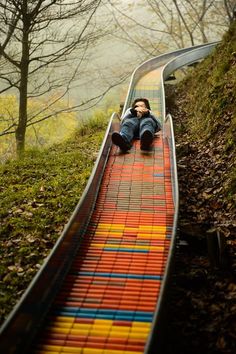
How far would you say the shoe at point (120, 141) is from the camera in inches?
307

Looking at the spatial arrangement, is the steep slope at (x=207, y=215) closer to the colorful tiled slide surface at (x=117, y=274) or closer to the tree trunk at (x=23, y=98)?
the colorful tiled slide surface at (x=117, y=274)

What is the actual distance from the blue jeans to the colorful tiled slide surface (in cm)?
150

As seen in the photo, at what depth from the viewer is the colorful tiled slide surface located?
11.8 feet

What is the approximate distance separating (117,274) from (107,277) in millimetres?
121

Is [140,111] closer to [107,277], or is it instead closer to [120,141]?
[120,141]

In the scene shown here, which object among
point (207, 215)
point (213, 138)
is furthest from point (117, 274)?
point (213, 138)

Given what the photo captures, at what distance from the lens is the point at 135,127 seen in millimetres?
8711

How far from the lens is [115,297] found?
411cm

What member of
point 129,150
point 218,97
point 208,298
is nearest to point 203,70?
point 218,97

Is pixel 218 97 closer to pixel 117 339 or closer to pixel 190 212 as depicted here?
pixel 190 212

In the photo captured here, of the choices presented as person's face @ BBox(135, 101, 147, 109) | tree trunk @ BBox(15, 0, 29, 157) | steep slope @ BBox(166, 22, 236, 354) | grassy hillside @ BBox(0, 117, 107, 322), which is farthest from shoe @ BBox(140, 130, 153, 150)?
tree trunk @ BBox(15, 0, 29, 157)

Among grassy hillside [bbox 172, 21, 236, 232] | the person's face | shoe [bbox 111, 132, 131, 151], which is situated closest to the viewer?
grassy hillside [bbox 172, 21, 236, 232]

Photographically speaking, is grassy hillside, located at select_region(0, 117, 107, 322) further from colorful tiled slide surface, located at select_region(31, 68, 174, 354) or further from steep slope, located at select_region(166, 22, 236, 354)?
steep slope, located at select_region(166, 22, 236, 354)

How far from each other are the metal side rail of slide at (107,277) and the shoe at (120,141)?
0.87 metres
